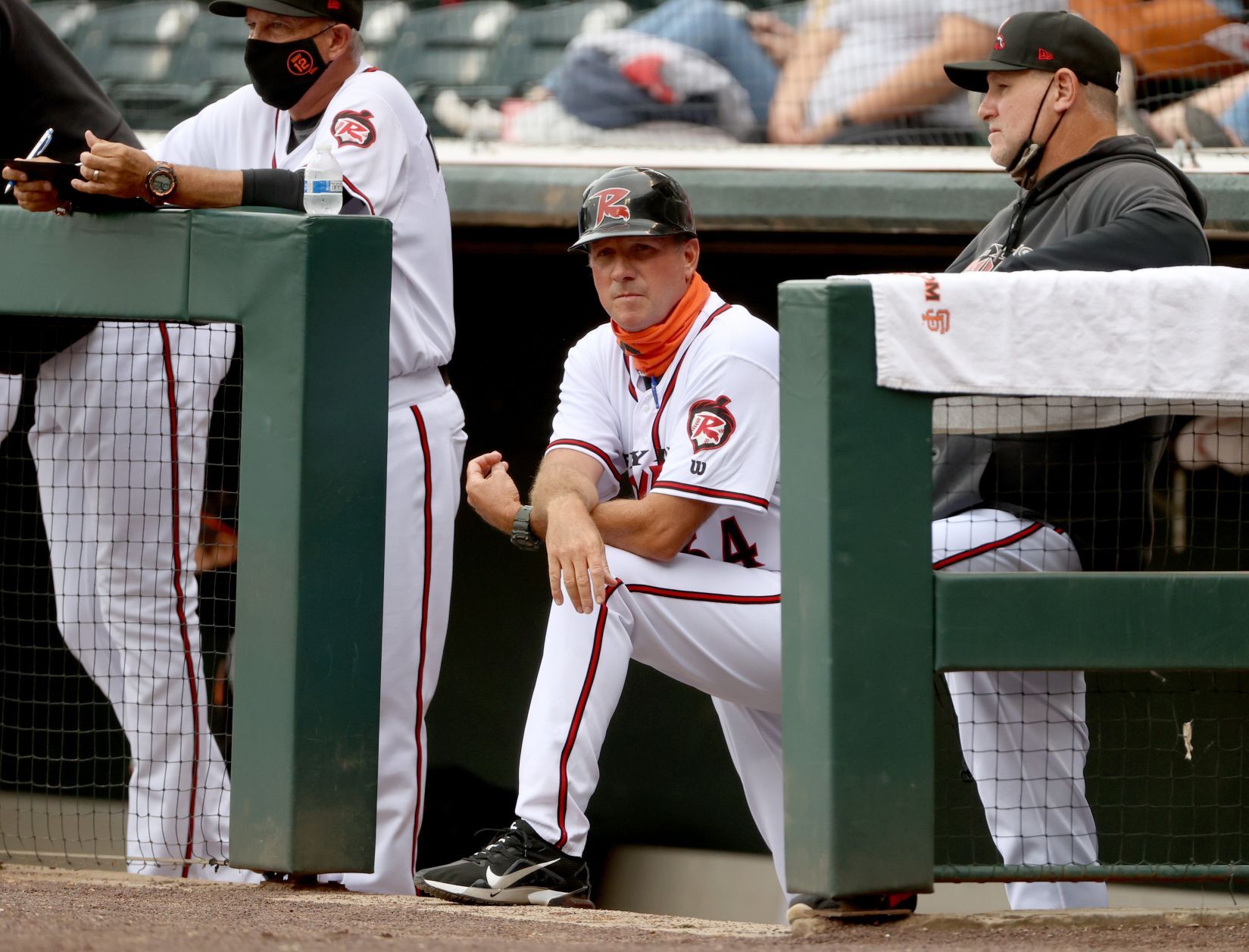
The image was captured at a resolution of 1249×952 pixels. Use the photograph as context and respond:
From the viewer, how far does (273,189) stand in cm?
270

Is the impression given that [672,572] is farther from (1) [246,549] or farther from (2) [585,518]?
(1) [246,549]

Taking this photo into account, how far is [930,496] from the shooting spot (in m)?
2.22

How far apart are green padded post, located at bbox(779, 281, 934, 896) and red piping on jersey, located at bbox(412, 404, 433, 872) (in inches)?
34.2

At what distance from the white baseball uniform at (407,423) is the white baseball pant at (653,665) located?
374mm

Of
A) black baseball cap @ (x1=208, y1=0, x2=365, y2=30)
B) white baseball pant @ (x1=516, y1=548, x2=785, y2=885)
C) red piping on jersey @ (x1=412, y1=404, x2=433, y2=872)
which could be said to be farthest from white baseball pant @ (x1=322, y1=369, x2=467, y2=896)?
black baseball cap @ (x1=208, y1=0, x2=365, y2=30)

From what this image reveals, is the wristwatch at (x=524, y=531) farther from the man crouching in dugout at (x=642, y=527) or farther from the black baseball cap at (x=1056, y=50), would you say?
the black baseball cap at (x=1056, y=50)

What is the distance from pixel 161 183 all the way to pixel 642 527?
98 cm

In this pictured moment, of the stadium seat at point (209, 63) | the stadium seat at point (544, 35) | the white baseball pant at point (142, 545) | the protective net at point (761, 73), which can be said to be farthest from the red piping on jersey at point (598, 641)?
the stadium seat at point (209, 63)

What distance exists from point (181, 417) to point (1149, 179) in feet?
6.09

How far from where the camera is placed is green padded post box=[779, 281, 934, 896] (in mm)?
2170

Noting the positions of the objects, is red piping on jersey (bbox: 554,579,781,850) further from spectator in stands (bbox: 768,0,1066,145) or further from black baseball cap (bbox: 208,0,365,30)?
spectator in stands (bbox: 768,0,1066,145)

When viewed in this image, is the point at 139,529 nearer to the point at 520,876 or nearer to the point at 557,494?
the point at 557,494

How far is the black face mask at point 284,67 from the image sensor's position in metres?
2.93

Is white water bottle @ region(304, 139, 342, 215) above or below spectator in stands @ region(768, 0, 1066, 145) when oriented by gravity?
below
